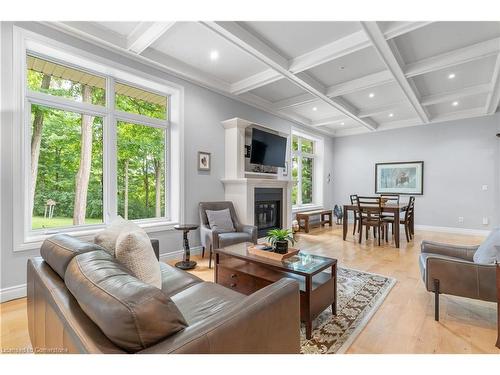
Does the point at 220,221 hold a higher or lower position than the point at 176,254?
higher

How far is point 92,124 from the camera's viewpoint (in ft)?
10.3

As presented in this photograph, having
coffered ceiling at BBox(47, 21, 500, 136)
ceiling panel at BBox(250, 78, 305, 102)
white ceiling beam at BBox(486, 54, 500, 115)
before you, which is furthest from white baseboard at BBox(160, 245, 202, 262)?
white ceiling beam at BBox(486, 54, 500, 115)

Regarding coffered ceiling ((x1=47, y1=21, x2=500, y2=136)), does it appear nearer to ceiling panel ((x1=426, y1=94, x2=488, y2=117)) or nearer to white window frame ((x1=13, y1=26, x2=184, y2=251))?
ceiling panel ((x1=426, y1=94, x2=488, y2=117))

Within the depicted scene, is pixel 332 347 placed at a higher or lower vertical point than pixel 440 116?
lower

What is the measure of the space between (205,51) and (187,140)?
4.27 feet

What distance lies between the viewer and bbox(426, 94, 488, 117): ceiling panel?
500cm

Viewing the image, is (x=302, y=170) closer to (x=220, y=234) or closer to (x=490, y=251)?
Result: (x=220, y=234)

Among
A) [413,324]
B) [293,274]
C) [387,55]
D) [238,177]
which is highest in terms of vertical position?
[387,55]

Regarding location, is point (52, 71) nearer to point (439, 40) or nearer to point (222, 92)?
point (222, 92)

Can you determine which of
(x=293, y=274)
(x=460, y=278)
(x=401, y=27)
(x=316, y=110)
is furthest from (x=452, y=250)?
(x=316, y=110)

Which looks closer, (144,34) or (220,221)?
(144,34)

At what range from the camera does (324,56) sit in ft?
10.4
